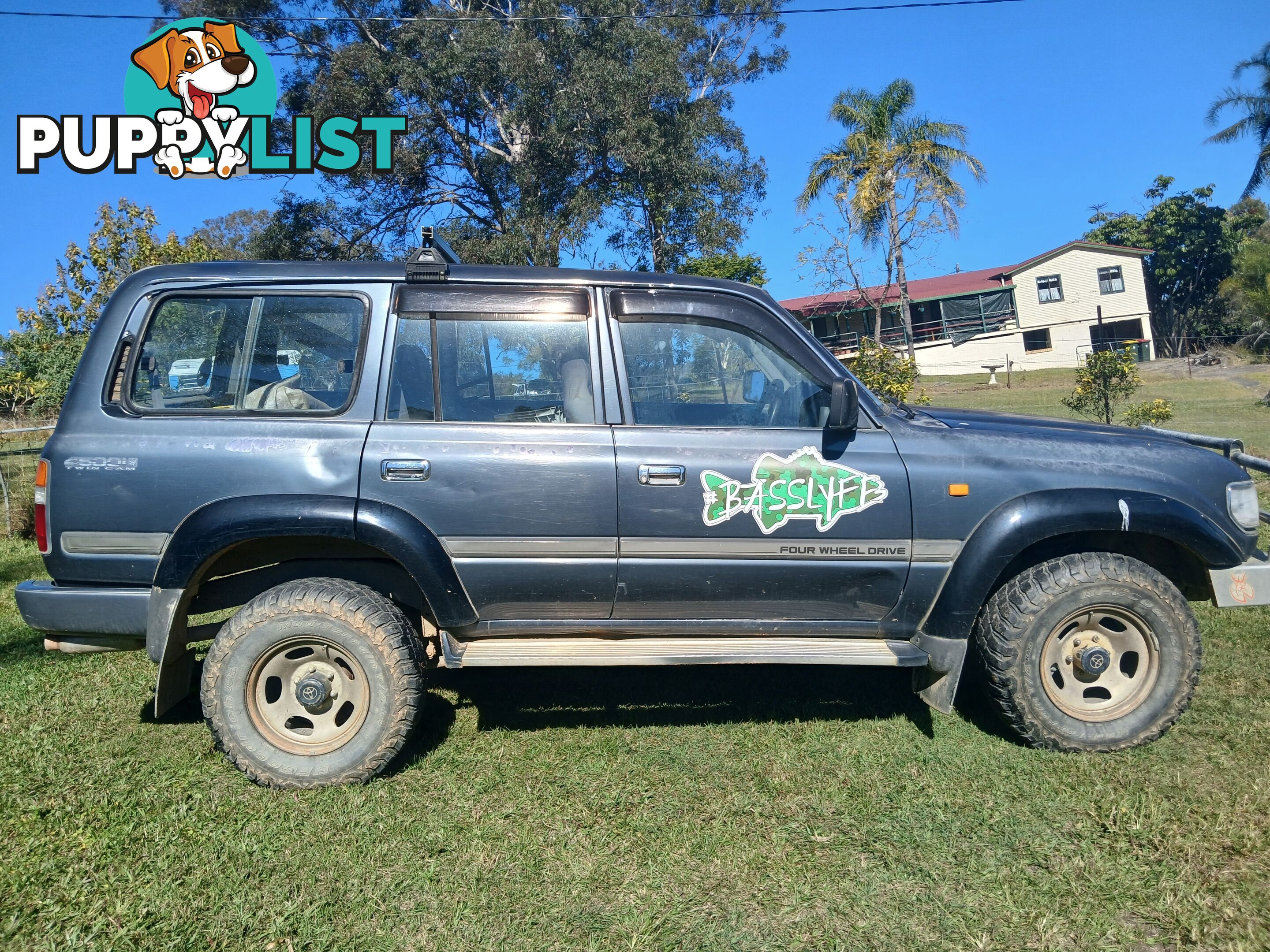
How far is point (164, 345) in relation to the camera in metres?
3.72

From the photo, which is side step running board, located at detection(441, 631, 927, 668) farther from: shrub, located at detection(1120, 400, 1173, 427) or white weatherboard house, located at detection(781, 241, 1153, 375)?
white weatherboard house, located at detection(781, 241, 1153, 375)

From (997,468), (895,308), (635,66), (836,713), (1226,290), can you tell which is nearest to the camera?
(997,468)

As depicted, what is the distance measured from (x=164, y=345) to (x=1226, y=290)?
99.7ft

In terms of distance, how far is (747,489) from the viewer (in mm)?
3586

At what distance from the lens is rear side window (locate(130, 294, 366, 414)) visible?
3.70m

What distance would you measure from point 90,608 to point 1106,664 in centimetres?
425

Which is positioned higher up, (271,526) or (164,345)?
(164,345)

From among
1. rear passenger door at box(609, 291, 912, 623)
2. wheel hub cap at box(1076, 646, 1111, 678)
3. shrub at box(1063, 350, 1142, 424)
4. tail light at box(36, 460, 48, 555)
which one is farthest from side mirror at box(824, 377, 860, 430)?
shrub at box(1063, 350, 1142, 424)

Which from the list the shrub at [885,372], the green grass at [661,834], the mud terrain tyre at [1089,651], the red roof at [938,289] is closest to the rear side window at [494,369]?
the green grass at [661,834]

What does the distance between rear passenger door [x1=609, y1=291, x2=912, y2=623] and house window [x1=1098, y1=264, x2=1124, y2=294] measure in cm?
3676

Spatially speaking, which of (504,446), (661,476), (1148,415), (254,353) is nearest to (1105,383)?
(1148,415)

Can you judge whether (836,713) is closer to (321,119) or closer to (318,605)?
(318,605)

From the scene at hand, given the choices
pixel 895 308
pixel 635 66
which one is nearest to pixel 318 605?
pixel 635 66

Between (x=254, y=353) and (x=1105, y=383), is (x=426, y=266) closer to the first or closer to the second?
(x=254, y=353)
